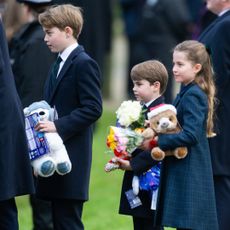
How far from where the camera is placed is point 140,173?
19.8ft

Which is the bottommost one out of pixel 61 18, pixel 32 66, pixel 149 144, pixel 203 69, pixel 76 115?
pixel 149 144

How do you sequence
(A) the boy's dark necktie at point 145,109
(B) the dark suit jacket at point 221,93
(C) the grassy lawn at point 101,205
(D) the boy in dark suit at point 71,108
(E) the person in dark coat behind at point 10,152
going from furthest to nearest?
(C) the grassy lawn at point 101,205, (B) the dark suit jacket at point 221,93, (D) the boy in dark suit at point 71,108, (A) the boy's dark necktie at point 145,109, (E) the person in dark coat behind at point 10,152

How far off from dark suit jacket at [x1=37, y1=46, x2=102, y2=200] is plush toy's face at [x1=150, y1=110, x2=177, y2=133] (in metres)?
0.46

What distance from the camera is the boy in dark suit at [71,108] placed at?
6016 mm

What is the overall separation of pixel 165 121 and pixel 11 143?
2.96 ft

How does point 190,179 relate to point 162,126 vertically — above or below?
below

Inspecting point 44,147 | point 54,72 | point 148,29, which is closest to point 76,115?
point 44,147

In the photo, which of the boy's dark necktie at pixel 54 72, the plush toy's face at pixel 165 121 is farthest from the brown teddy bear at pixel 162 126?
the boy's dark necktie at pixel 54 72

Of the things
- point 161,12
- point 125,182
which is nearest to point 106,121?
point 161,12

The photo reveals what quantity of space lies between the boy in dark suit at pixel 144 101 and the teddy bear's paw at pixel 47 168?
396 mm

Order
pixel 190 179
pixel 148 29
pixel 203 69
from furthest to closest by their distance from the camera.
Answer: pixel 148 29, pixel 203 69, pixel 190 179

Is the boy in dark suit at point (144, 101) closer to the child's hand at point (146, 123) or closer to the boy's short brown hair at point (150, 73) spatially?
the boy's short brown hair at point (150, 73)

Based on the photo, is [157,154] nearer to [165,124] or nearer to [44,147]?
[165,124]

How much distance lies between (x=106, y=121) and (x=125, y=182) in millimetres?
7603
